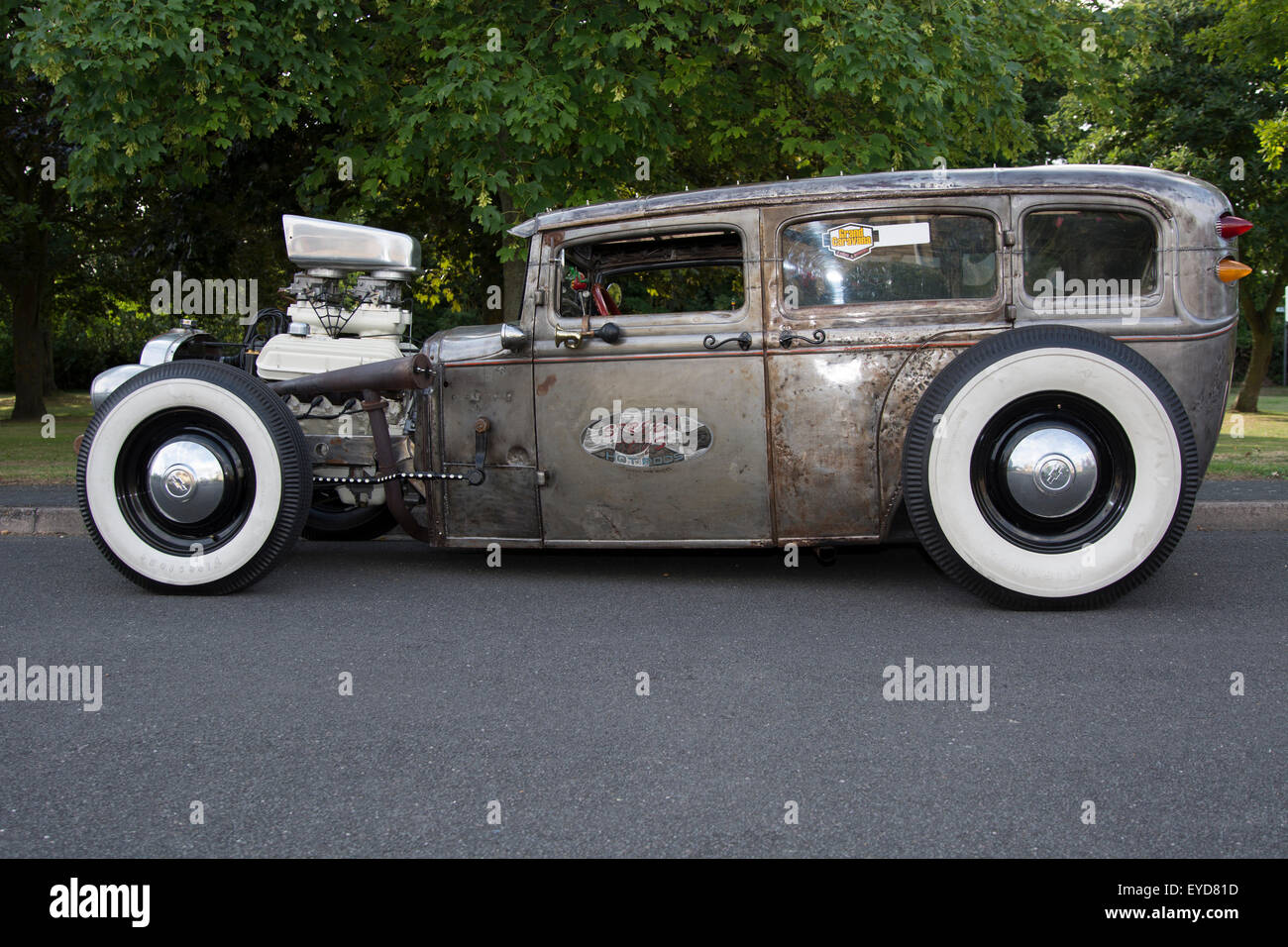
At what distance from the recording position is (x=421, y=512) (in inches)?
252

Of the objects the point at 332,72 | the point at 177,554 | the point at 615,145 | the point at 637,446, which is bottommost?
the point at 177,554

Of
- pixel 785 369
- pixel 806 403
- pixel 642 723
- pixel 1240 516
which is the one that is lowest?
pixel 642 723

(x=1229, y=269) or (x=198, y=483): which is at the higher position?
(x=1229, y=269)

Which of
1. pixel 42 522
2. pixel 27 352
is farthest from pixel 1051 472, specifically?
pixel 27 352

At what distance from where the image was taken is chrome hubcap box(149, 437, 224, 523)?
5371 mm

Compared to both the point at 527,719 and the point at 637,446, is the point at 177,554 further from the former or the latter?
the point at 527,719

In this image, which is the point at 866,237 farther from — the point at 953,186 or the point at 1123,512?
the point at 1123,512

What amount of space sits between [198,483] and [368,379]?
94 cm

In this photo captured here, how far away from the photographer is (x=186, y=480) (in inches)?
212

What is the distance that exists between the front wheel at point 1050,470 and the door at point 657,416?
0.81 metres

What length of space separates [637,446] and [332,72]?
5.86 m

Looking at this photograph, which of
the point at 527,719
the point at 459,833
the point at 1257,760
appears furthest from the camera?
the point at 527,719

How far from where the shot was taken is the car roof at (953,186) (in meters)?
4.95

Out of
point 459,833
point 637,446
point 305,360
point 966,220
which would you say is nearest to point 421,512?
point 305,360
